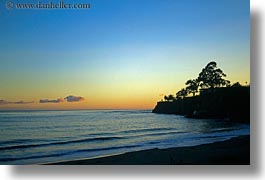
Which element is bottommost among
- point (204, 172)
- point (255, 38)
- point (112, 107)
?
point (204, 172)

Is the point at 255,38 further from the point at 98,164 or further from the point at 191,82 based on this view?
the point at 98,164

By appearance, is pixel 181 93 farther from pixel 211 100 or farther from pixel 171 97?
pixel 211 100

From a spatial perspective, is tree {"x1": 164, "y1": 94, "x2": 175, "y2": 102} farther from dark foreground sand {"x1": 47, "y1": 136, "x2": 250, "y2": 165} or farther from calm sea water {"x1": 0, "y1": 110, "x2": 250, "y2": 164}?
dark foreground sand {"x1": 47, "y1": 136, "x2": 250, "y2": 165}

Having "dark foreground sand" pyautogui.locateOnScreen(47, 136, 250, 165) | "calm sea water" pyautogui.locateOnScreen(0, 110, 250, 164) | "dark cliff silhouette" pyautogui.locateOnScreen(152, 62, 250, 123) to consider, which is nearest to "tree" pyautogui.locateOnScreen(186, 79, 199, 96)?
"dark cliff silhouette" pyautogui.locateOnScreen(152, 62, 250, 123)

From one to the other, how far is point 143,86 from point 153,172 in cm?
45

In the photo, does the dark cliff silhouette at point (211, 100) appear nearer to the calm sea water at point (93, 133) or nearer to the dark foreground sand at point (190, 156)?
the calm sea water at point (93, 133)

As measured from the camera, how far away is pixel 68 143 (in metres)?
2.43

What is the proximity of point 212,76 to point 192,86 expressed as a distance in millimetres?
118

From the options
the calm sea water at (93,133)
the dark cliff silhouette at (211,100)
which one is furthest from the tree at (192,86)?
the calm sea water at (93,133)

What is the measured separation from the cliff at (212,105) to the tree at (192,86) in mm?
46

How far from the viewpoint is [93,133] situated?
245 cm

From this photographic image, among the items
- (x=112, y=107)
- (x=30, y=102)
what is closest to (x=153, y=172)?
(x=112, y=107)

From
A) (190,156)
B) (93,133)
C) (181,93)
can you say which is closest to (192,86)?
(181,93)

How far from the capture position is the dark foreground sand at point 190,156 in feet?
7.97
